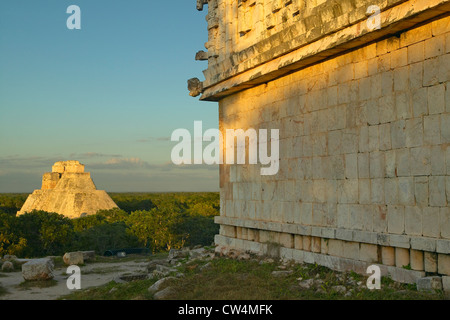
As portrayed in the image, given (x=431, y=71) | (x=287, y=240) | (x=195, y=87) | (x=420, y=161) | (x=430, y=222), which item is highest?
(x=195, y=87)

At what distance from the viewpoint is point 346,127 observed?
861 centimetres

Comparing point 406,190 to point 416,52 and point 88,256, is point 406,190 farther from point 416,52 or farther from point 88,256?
point 88,256

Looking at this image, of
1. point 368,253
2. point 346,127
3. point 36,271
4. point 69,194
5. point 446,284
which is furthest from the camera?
point 69,194

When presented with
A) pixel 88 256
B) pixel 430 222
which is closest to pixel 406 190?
pixel 430 222

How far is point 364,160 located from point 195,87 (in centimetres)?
627

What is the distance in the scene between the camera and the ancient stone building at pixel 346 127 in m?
7.10

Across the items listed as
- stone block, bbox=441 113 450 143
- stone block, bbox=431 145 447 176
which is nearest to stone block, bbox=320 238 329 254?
stone block, bbox=431 145 447 176

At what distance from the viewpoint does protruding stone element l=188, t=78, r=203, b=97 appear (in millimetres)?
13148

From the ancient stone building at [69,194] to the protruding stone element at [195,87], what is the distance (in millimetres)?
49321

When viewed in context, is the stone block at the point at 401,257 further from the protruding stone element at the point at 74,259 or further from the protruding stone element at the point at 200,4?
the protruding stone element at the point at 74,259

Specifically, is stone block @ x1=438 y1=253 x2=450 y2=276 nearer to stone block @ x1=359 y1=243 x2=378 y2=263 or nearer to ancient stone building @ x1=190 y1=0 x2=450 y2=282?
ancient stone building @ x1=190 y1=0 x2=450 y2=282

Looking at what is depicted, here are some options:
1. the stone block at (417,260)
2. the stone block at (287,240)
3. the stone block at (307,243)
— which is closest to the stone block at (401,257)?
the stone block at (417,260)

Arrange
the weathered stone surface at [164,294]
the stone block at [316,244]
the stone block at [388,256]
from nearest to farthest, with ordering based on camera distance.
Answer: the stone block at [388,256] < the weathered stone surface at [164,294] < the stone block at [316,244]
